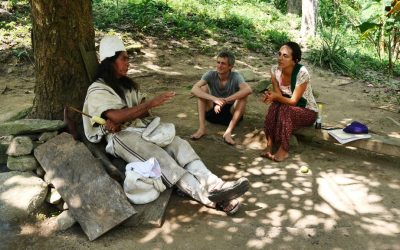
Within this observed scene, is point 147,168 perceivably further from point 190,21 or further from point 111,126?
point 190,21

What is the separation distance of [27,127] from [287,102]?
2.84m

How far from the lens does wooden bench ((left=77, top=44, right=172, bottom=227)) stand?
11.0ft

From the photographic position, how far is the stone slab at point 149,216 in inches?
132

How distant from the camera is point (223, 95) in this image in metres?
5.31

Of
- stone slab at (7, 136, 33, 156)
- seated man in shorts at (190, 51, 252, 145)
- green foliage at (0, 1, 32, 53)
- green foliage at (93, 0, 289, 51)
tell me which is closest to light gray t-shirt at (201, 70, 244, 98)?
seated man in shorts at (190, 51, 252, 145)

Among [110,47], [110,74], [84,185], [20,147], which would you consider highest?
[110,47]

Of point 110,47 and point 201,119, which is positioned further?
point 201,119

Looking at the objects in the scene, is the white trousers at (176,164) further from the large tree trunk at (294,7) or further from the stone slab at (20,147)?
the large tree trunk at (294,7)

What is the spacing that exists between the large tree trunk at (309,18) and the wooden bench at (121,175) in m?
8.93

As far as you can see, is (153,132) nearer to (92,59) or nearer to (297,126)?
(92,59)

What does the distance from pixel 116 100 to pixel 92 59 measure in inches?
32.0

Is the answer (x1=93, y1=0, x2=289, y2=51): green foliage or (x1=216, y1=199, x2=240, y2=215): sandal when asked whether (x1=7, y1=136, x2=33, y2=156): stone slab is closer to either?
(x1=216, y1=199, x2=240, y2=215): sandal

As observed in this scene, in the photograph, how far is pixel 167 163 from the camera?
369cm

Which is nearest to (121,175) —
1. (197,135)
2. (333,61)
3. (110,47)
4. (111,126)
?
(111,126)
